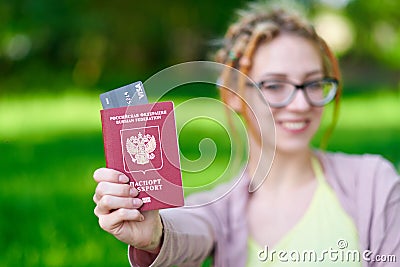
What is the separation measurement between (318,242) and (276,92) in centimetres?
27

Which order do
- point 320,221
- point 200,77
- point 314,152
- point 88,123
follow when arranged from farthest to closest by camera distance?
point 88,123 < point 314,152 < point 320,221 < point 200,77

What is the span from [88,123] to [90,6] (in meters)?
4.06

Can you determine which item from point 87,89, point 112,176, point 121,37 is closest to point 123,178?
point 112,176

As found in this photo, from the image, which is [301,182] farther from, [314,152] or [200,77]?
[200,77]

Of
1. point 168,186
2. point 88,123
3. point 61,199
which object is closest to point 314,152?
point 168,186

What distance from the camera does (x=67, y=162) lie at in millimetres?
3424

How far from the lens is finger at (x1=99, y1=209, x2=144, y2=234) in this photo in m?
1.08

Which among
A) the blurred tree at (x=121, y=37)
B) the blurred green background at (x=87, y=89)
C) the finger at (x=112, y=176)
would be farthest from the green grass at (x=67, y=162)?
the blurred tree at (x=121, y=37)

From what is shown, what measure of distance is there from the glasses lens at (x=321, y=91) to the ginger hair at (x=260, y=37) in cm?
3

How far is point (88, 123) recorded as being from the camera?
475cm

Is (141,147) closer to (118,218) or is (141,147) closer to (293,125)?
(118,218)

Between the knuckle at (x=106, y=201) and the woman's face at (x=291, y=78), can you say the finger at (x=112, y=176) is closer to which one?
the knuckle at (x=106, y=201)

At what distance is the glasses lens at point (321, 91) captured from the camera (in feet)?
4.62

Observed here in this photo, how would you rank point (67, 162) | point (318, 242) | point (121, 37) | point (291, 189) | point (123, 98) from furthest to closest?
point (121, 37)
point (67, 162)
point (291, 189)
point (318, 242)
point (123, 98)
